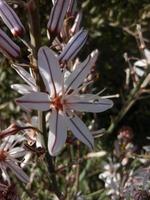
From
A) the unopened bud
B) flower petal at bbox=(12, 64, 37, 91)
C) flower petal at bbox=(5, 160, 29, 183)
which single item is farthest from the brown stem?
the unopened bud

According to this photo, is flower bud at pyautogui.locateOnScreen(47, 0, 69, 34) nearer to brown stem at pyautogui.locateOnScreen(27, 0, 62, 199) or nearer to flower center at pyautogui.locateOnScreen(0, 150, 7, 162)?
brown stem at pyautogui.locateOnScreen(27, 0, 62, 199)

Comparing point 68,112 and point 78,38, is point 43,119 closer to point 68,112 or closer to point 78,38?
point 68,112

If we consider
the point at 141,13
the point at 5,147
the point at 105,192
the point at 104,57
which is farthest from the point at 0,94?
the point at 5,147

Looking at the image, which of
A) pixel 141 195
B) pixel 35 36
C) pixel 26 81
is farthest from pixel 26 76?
pixel 141 195

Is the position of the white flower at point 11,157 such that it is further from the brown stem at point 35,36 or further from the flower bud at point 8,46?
the flower bud at point 8,46

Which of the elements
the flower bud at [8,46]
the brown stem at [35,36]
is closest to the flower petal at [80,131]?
the brown stem at [35,36]

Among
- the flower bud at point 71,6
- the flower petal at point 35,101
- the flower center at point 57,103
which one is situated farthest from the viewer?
the flower bud at point 71,6

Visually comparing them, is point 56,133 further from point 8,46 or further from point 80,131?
point 8,46
